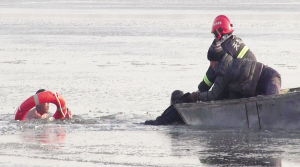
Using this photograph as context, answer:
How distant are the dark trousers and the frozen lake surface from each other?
0.65m

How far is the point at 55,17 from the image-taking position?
4575 cm

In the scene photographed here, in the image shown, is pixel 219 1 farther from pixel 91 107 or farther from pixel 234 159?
pixel 234 159

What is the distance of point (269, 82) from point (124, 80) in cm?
810

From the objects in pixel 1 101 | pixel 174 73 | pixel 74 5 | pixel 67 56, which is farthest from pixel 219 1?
pixel 1 101

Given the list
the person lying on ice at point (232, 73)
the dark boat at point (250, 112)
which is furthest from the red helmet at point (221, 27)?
the dark boat at point (250, 112)

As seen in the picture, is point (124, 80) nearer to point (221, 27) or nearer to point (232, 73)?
point (221, 27)

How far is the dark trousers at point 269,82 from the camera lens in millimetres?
13969

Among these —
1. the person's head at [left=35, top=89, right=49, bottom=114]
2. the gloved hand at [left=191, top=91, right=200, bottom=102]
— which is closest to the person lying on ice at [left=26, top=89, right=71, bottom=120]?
the person's head at [left=35, top=89, right=49, bottom=114]

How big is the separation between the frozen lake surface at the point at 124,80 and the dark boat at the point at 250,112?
0.16 metres

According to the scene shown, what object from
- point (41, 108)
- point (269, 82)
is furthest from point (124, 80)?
point (269, 82)

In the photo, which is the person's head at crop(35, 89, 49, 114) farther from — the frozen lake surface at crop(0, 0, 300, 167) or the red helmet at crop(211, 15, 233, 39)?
the red helmet at crop(211, 15, 233, 39)

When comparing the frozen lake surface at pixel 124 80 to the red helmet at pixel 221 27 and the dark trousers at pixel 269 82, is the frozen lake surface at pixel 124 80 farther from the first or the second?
the red helmet at pixel 221 27

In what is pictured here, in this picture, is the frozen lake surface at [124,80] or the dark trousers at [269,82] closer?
the frozen lake surface at [124,80]

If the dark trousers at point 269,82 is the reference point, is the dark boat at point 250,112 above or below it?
below
